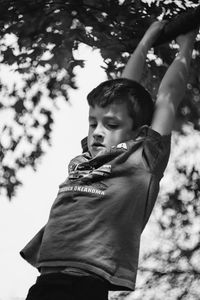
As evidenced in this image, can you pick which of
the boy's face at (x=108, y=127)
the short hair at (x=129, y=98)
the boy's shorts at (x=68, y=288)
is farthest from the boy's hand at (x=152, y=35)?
the boy's shorts at (x=68, y=288)

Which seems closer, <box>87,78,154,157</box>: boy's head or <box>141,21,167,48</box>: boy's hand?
<box>87,78,154,157</box>: boy's head

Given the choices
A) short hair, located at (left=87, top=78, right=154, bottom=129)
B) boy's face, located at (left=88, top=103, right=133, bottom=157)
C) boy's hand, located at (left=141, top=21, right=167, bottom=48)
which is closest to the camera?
boy's face, located at (left=88, top=103, right=133, bottom=157)

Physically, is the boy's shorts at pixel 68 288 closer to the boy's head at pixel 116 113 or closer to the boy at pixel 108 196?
the boy at pixel 108 196

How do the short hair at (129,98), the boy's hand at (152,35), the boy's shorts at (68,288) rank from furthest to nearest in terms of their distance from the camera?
the boy's hand at (152,35)
the short hair at (129,98)
the boy's shorts at (68,288)

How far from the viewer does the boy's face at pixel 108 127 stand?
2.85m

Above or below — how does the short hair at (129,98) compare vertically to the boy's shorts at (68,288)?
above

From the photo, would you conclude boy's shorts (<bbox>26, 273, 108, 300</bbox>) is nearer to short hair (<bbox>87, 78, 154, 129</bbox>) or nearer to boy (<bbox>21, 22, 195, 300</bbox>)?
boy (<bbox>21, 22, 195, 300</bbox>)

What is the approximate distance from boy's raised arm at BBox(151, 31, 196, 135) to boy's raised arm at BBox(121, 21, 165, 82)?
19 cm

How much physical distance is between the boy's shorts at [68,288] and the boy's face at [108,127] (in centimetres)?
65

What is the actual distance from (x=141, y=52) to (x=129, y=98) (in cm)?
48

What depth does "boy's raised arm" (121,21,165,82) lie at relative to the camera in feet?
11.0

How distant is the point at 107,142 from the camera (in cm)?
285

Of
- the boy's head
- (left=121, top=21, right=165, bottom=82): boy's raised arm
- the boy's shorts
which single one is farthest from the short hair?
the boy's shorts

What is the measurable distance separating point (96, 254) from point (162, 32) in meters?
1.40
